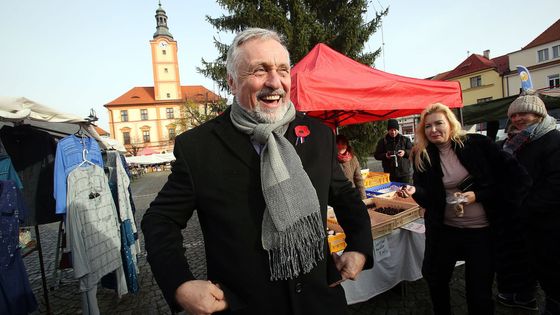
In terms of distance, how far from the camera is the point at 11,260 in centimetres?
258

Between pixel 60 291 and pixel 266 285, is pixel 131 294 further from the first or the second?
pixel 266 285

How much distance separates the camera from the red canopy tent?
315 cm

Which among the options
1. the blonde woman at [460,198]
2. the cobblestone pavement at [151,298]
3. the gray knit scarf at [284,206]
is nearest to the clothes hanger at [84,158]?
the cobblestone pavement at [151,298]

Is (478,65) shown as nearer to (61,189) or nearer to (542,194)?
(542,194)

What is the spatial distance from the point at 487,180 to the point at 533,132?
2.96 feet

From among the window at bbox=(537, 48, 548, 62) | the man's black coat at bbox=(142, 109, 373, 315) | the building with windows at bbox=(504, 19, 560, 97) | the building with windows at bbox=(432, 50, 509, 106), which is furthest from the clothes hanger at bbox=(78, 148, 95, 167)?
the window at bbox=(537, 48, 548, 62)

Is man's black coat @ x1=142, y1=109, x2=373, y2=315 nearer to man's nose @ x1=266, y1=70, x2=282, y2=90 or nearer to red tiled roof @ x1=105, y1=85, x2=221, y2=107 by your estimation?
man's nose @ x1=266, y1=70, x2=282, y2=90

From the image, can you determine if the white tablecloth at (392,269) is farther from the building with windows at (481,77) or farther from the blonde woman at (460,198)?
the building with windows at (481,77)

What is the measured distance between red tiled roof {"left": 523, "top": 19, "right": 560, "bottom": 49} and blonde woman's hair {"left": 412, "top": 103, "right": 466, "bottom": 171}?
134 feet

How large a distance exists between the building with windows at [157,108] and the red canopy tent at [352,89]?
57.1 meters

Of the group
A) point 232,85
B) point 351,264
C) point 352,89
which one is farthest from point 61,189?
point 352,89

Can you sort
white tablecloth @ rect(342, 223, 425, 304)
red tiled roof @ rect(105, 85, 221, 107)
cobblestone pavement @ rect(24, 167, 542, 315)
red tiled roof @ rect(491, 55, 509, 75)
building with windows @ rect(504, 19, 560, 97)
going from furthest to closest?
1. red tiled roof @ rect(105, 85, 221, 107)
2. red tiled roof @ rect(491, 55, 509, 75)
3. building with windows @ rect(504, 19, 560, 97)
4. cobblestone pavement @ rect(24, 167, 542, 315)
5. white tablecloth @ rect(342, 223, 425, 304)

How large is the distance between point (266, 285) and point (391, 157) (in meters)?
5.21

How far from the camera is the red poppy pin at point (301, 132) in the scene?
1329 mm
